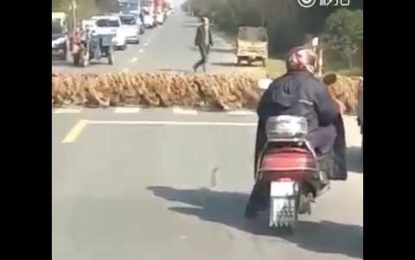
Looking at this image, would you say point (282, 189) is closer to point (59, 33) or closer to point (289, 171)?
point (289, 171)

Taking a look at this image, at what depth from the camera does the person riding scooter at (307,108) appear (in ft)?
14.5

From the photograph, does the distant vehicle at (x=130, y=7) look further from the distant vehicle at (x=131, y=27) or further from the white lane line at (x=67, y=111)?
the white lane line at (x=67, y=111)

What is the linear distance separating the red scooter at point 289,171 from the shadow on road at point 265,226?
0.06 m

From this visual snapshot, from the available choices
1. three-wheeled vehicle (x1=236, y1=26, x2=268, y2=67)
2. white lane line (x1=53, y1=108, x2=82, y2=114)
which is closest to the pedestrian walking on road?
three-wheeled vehicle (x1=236, y1=26, x2=268, y2=67)

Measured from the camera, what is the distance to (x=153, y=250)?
447 centimetres

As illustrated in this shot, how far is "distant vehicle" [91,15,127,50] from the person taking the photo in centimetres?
448

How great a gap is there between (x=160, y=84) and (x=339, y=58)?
717 millimetres

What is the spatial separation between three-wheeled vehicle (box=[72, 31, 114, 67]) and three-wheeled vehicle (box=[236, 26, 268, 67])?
20.4 inches

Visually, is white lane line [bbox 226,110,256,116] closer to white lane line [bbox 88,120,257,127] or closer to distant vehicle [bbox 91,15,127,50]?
white lane line [bbox 88,120,257,127]

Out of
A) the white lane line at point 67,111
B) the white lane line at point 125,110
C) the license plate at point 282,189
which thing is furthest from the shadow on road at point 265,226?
the white lane line at point 67,111

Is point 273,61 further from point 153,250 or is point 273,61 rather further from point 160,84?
point 153,250

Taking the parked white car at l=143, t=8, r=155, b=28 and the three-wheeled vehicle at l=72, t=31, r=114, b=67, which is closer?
the three-wheeled vehicle at l=72, t=31, r=114, b=67
